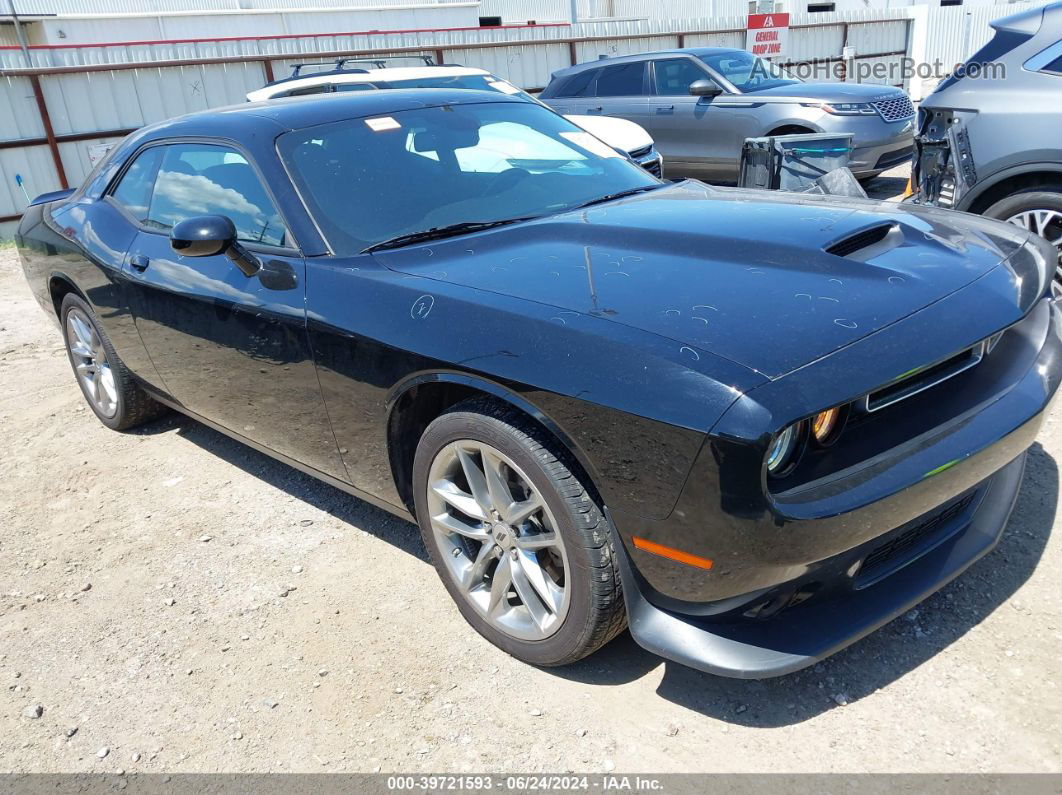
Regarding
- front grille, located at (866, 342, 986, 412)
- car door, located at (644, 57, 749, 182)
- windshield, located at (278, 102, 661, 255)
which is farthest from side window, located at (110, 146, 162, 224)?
car door, located at (644, 57, 749, 182)

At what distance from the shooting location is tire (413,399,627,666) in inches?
90.7

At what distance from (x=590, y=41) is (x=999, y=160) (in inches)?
531

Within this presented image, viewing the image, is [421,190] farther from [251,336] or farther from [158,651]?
[158,651]

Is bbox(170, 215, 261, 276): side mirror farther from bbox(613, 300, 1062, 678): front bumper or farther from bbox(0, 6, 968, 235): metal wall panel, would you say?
bbox(0, 6, 968, 235): metal wall panel

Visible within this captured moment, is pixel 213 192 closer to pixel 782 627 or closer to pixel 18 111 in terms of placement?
pixel 782 627

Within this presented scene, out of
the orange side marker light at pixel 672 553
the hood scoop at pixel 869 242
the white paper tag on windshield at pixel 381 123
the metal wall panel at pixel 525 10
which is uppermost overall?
the metal wall panel at pixel 525 10

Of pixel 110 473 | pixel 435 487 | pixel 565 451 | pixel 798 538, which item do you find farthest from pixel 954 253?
pixel 110 473

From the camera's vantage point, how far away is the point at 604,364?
216cm

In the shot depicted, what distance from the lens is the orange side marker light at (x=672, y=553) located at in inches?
81.8

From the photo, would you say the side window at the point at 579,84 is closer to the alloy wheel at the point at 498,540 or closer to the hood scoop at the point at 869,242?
the hood scoop at the point at 869,242

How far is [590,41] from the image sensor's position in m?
17.0

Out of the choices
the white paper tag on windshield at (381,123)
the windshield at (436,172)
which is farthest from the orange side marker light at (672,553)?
the white paper tag on windshield at (381,123)

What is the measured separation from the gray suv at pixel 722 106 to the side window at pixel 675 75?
1 centimetres


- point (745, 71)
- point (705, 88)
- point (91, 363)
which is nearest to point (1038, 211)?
point (91, 363)
